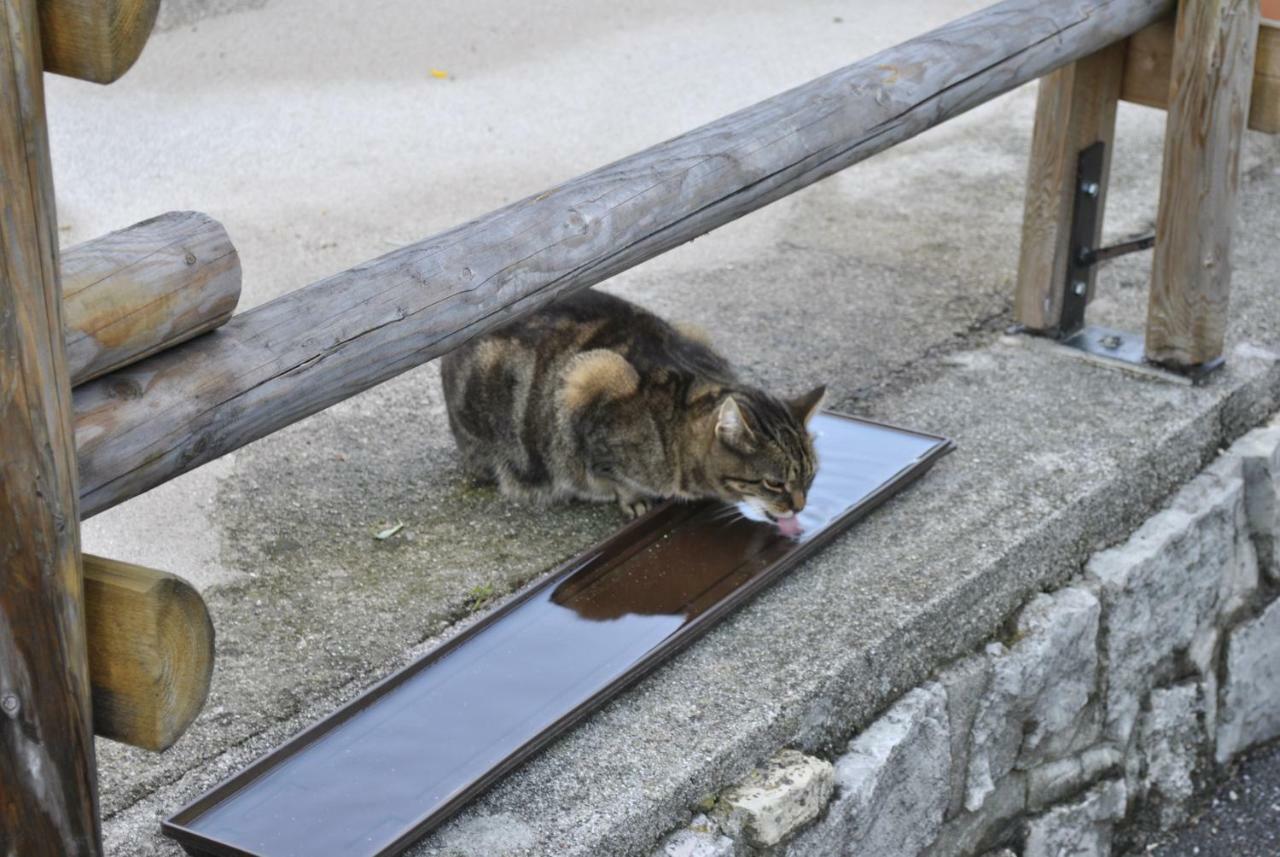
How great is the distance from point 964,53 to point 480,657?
180cm

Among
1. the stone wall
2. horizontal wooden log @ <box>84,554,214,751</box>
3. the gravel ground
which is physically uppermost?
horizontal wooden log @ <box>84,554,214,751</box>

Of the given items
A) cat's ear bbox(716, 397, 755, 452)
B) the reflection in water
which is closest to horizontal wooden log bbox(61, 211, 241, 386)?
the reflection in water

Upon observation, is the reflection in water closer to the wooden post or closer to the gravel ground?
the wooden post

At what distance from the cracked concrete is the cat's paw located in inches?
3.3

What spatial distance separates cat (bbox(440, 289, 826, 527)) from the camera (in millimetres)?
3535

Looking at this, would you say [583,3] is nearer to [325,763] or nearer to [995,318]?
[995,318]

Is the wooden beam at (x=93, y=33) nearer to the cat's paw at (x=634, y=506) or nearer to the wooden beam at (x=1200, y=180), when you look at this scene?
the cat's paw at (x=634, y=506)

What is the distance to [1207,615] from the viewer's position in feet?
14.1

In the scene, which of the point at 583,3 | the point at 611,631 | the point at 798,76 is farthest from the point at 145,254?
the point at 583,3

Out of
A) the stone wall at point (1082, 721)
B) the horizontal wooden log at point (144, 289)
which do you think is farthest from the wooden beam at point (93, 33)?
the stone wall at point (1082, 721)

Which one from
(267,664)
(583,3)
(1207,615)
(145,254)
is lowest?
(1207,615)

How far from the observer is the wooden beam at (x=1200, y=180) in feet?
13.0

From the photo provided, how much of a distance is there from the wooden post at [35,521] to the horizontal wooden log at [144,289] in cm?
14

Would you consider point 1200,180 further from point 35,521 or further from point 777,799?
point 35,521
